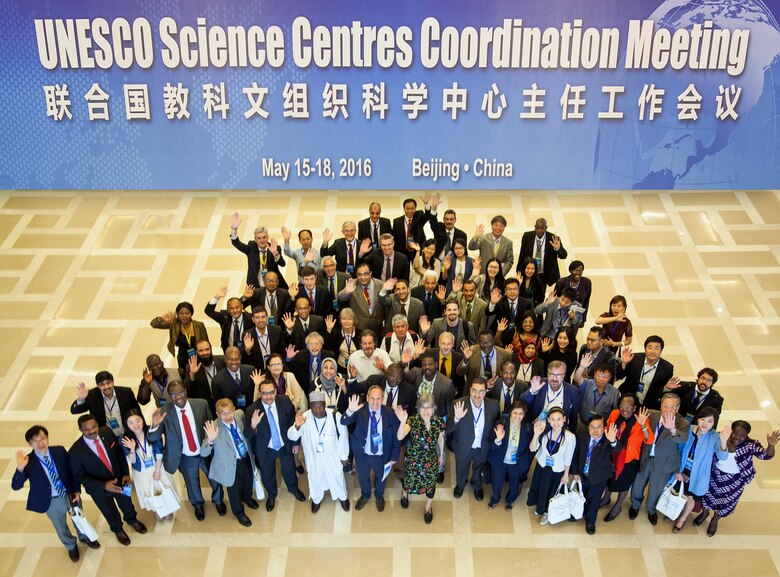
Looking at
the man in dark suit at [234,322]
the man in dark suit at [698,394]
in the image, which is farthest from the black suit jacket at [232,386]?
the man in dark suit at [698,394]

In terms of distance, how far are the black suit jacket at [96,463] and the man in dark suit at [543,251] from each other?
15.4 feet

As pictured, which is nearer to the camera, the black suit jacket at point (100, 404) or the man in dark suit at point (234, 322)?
the black suit jacket at point (100, 404)

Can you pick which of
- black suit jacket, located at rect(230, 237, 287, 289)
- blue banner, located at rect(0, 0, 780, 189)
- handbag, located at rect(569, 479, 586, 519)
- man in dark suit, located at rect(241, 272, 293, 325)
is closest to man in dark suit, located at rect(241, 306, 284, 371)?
man in dark suit, located at rect(241, 272, 293, 325)

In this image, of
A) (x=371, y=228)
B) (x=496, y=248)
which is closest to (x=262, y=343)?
(x=371, y=228)

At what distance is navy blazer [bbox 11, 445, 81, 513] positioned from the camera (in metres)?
7.04

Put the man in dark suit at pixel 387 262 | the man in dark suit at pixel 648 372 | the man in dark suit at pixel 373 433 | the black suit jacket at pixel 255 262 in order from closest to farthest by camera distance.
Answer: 1. the man in dark suit at pixel 373 433
2. the man in dark suit at pixel 648 372
3. the man in dark suit at pixel 387 262
4. the black suit jacket at pixel 255 262

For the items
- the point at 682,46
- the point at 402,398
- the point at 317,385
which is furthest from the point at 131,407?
the point at 682,46

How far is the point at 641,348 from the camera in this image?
10.1m

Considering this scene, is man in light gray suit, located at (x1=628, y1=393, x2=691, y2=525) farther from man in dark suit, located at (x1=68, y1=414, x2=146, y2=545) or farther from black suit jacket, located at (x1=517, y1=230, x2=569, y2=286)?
man in dark suit, located at (x1=68, y1=414, x2=146, y2=545)

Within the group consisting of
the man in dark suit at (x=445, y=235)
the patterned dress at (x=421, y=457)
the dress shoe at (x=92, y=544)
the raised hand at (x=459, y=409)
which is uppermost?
the man in dark suit at (x=445, y=235)

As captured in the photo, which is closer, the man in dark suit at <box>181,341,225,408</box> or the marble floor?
the marble floor

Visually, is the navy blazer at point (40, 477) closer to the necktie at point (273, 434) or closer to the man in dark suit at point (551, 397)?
the necktie at point (273, 434)

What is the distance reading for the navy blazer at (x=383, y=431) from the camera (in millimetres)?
7449

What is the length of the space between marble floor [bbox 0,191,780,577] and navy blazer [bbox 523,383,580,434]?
1.01m
